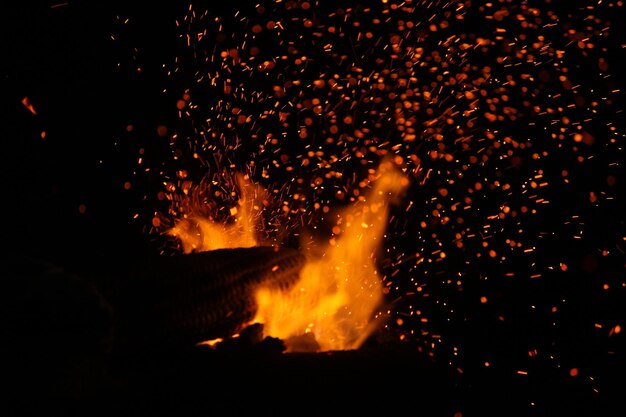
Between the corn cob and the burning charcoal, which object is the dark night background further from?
the corn cob

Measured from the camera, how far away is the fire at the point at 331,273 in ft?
8.48

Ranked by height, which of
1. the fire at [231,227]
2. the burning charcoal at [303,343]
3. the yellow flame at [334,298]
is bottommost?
the burning charcoal at [303,343]

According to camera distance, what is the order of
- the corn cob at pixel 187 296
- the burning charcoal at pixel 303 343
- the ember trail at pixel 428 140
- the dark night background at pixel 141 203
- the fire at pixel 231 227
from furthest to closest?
1. the ember trail at pixel 428 140
2. the dark night background at pixel 141 203
3. the fire at pixel 231 227
4. the burning charcoal at pixel 303 343
5. the corn cob at pixel 187 296

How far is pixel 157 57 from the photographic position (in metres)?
3.87

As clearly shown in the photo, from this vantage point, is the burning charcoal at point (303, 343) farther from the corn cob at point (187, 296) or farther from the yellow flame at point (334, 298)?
the corn cob at point (187, 296)

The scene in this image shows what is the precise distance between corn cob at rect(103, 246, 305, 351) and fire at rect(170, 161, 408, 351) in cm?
9

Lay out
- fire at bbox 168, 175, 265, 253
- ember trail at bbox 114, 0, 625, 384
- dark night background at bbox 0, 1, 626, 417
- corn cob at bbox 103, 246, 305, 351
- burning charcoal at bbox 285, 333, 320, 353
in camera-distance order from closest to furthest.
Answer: corn cob at bbox 103, 246, 305, 351
burning charcoal at bbox 285, 333, 320, 353
fire at bbox 168, 175, 265, 253
dark night background at bbox 0, 1, 626, 417
ember trail at bbox 114, 0, 625, 384

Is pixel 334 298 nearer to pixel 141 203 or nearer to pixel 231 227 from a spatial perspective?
pixel 231 227

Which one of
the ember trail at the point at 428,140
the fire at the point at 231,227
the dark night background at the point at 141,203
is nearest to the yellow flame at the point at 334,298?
the ember trail at the point at 428,140

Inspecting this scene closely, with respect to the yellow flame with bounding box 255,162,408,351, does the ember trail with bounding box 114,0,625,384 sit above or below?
above

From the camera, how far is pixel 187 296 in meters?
2.20

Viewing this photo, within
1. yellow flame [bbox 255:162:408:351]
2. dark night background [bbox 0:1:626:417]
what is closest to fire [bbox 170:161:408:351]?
yellow flame [bbox 255:162:408:351]

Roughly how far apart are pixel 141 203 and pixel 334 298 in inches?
64.9

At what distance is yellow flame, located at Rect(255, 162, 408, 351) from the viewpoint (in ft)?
8.39
